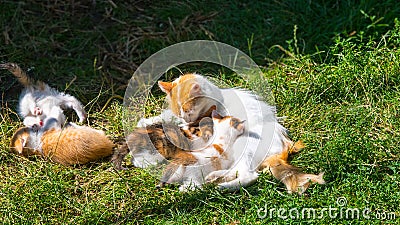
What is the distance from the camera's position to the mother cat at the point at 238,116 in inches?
160

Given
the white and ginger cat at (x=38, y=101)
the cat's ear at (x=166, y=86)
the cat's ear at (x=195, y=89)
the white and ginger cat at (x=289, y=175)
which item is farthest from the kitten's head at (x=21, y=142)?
the white and ginger cat at (x=289, y=175)

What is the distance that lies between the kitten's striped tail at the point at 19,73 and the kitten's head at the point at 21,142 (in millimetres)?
548

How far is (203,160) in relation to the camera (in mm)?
4074

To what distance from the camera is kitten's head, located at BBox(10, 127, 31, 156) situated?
14.7 feet

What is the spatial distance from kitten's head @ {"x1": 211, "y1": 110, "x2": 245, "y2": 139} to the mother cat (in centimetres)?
5

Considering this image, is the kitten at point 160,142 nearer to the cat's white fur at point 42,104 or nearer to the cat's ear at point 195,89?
the cat's ear at point 195,89

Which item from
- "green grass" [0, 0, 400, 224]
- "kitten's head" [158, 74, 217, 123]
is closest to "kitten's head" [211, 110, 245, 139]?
"kitten's head" [158, 74, 217, 123]

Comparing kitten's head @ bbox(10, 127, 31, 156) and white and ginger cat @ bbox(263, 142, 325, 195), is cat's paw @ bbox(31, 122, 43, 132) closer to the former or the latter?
kitten's head @ bbox(10, 127, 31, 156)

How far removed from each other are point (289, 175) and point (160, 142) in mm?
856

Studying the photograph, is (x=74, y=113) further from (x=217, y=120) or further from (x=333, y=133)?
(x=333, y=133)

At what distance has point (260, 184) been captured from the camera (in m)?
3.99

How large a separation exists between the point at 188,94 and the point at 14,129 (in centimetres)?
139

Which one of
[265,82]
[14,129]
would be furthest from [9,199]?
[265,82]

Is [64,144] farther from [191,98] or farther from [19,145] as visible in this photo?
[191,98]
